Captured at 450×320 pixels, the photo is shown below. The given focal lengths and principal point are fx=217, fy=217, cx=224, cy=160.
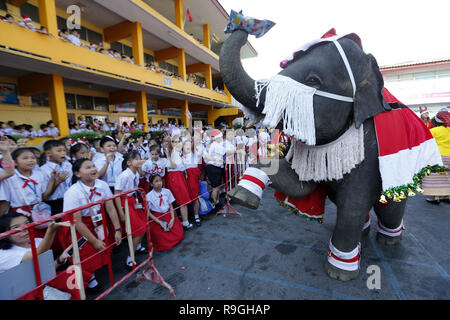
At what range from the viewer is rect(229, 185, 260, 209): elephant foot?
1822 mm

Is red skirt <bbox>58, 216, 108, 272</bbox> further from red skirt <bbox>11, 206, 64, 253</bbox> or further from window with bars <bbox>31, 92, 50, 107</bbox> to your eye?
window with bars <bbox>31, 92, 50, 107</bbox>

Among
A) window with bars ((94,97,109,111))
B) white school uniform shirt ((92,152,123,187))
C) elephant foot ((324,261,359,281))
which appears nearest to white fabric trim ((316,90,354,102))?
elephant foot ((324,261,359,281))

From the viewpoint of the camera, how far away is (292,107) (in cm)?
162

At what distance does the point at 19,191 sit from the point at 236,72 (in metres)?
2.67

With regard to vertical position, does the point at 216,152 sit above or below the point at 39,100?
below

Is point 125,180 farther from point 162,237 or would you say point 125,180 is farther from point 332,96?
point 332,96

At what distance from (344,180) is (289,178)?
0.50 m

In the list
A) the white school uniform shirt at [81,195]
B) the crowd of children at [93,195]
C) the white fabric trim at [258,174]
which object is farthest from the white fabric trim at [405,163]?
the white school uniform shirt at [81,195]

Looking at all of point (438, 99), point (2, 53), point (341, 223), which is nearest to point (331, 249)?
point (341, 223)

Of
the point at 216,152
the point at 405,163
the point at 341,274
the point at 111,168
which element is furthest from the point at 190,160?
the point at 405,163

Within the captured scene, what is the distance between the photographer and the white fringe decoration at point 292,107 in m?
1.62

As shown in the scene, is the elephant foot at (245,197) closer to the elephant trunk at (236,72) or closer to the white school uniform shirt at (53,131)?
the elephant trunk at (236,72)
